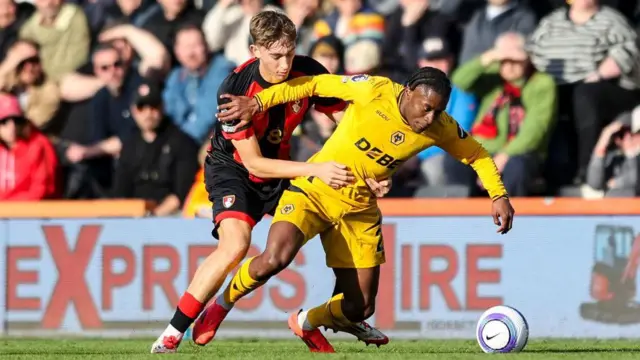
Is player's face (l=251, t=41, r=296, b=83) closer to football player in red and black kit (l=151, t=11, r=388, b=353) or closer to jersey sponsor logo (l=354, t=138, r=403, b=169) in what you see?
football player in red and black kit (l=151, t=11, r=388, b=353)

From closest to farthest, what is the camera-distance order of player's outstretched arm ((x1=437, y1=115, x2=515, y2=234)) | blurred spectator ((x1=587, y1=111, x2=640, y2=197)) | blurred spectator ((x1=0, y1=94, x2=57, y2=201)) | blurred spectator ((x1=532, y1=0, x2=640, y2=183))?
player's outstretched arm ((x1=437, y1=115, x2=515, y2=234))
blurred spectator ((x1=587, y1=111, x2=640, y2=197))
blurred spectator ((x1=532, y1=0, x2=640, y2=183))
blurred spectator ((x1=0, y1=94, x2=57, y2=201))

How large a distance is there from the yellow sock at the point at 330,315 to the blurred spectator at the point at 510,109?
3096 mm

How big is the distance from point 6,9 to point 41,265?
141 inches

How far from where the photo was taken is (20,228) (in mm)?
11867

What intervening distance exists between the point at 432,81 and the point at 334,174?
29.9 inches

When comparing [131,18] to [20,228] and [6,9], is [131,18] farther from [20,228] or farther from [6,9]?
[20,228]

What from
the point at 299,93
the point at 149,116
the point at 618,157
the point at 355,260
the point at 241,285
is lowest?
the point at 241,285

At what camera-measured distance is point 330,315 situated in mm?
8703

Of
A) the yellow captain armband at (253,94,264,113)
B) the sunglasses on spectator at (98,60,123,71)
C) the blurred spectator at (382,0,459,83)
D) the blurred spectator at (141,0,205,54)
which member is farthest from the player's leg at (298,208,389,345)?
the sunglasses on spectator at (98,60,123,71)

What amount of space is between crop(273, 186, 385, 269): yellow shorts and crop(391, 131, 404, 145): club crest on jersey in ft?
1.64

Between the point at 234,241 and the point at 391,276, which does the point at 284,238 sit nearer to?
the point at 234,241

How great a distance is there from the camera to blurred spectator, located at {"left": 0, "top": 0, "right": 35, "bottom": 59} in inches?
555

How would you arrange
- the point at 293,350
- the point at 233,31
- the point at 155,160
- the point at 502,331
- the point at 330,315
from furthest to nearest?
the point at 233,31 → the point at 155,160 → the point at 293,350 → the point at 330,315 → the point at 502,331

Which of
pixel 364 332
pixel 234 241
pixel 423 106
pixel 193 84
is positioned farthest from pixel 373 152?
pixel 193 84
